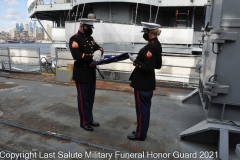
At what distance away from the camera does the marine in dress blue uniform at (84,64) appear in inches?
119

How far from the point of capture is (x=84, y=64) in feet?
10.4

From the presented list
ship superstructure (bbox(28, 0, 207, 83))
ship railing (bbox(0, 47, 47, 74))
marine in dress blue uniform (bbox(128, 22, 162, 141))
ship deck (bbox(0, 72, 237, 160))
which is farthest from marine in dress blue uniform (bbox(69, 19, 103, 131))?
ship superstructure (bbox(28, 0, 207, 83))

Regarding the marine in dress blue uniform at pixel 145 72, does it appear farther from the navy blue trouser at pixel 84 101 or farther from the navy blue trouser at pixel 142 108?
the navy blue trouser at pixel 84 101

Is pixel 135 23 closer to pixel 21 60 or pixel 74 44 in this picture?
pixel 21 60

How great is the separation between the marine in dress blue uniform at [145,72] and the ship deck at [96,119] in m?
0.34

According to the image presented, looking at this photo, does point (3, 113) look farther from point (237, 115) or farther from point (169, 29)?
point (169, 29)

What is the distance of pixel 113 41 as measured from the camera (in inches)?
482

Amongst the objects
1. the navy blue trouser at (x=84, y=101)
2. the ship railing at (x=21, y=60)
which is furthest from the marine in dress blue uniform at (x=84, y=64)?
the ship railing at (x=21, y=60)

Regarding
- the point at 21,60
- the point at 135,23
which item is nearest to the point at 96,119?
the point at 21,60

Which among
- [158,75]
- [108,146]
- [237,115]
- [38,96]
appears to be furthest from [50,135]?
[158,75]

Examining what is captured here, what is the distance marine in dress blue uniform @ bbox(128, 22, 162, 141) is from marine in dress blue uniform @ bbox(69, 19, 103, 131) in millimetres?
723

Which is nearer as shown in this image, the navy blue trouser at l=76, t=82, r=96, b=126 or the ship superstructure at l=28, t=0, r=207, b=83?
the navy blue trouser at l=76, t=82, r=96, b=126

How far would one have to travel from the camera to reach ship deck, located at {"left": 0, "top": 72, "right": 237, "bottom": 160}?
8.96ft

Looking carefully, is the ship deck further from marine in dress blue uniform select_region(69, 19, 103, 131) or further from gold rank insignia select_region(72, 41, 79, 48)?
gold rank insignia select_region(72, 41, 79, 48)
